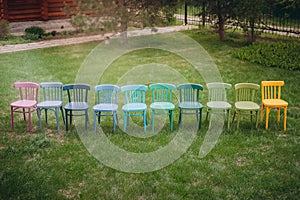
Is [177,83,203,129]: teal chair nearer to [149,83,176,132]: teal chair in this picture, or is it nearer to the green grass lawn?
[149,83,176,132]: teal chair

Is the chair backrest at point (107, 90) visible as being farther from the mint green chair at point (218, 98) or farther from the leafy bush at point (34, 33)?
the leafy bush at point (34, 33)

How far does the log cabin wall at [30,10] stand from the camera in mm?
17734

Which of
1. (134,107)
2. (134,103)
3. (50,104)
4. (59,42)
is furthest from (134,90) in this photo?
(59,42)

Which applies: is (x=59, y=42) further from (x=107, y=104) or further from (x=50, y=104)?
(x=107, y=104)

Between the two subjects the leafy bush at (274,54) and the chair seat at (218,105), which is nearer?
the chair seat at (218,105)

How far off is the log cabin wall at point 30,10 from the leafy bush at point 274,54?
8.09m

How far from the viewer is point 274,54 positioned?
43.2ft

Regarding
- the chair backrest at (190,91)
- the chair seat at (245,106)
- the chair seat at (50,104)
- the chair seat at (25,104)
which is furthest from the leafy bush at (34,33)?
the chair seat at (245,106)

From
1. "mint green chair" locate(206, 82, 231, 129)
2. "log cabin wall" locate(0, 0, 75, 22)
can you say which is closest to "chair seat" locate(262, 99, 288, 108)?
"mint green chair" locate(206, 82, 231, 129)

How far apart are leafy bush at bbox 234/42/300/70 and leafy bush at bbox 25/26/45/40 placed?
7.26 metres

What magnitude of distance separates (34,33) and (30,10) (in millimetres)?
2231

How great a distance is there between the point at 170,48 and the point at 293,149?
786 centimetres

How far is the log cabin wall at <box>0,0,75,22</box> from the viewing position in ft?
58.2

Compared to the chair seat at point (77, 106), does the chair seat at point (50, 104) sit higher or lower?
higher
